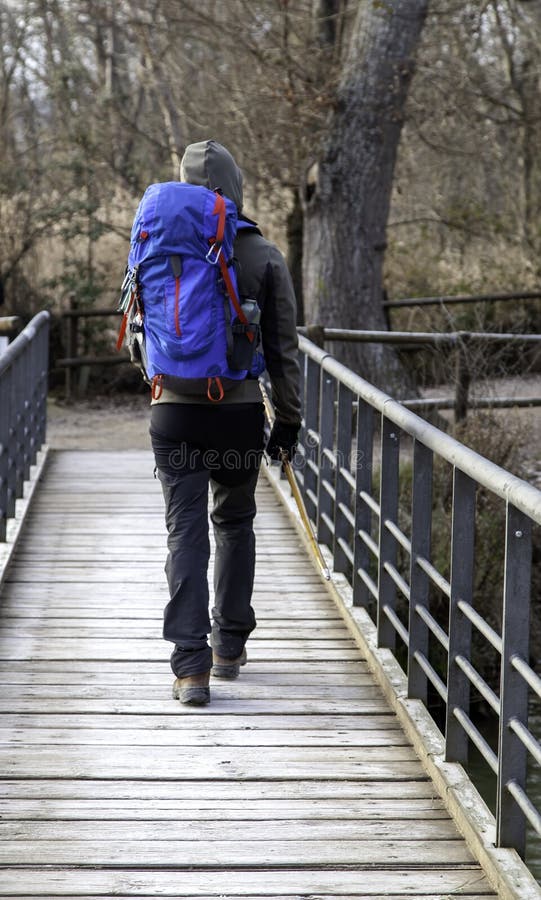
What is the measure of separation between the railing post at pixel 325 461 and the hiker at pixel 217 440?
1852mm

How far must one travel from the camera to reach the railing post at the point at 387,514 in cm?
483

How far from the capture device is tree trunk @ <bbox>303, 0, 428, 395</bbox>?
12312mm

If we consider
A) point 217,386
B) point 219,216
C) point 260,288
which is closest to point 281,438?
point 217,386

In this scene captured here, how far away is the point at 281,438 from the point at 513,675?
5.37ft

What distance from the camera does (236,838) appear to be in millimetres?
3555

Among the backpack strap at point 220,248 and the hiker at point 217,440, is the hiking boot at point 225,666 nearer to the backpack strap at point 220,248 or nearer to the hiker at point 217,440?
the hiker at point 217,440

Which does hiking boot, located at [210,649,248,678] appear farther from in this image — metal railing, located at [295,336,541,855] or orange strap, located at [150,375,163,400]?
orange strap, located at [150,375,163,400]

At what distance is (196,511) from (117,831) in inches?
50.9

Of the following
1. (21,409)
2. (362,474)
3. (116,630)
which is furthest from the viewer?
(21,409)

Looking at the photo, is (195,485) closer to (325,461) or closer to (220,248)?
(220,248)

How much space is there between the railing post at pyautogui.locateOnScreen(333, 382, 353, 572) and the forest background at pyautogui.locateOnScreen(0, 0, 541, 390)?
5.64 meters

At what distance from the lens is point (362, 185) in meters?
12.6

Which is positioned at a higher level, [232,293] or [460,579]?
[232,293]

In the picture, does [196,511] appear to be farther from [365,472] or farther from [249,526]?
[365,472]
